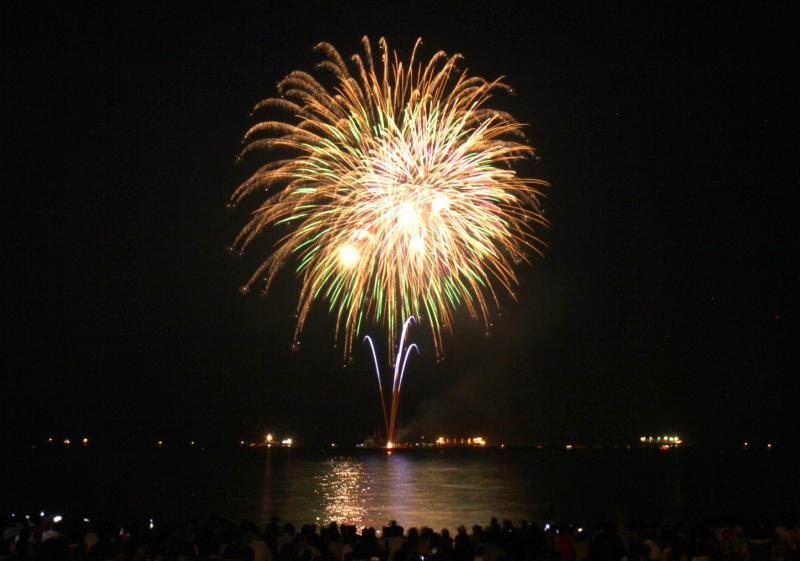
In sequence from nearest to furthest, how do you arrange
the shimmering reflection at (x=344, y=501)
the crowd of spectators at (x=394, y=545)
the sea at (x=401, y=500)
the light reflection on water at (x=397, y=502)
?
the crowd of spectators at (x=394, y=545), the light reflection on water at (x=397, y=502), the shimmering reflection at (x=344, y=501), the sea at (x=401, y=500)

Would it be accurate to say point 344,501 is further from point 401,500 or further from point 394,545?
point 394,545

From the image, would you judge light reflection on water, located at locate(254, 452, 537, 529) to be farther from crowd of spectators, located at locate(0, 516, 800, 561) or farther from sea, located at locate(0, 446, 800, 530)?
crowd of spectators, located at locate(0, 516, 800, 561)

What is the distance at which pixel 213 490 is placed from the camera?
42.7m

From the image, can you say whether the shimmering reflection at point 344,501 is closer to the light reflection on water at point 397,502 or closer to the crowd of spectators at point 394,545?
the light reflection on water at point 397,502

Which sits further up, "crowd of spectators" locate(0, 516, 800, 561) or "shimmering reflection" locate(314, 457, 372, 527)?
"crowd of spectators" locate(0, 516, 800, 561)

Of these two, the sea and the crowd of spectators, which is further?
the sea

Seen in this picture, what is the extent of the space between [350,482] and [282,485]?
4.43 metres

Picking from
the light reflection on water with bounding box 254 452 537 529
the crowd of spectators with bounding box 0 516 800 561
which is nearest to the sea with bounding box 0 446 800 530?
the light reflection on water with bounding box 254 452 537 529

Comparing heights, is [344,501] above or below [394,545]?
below

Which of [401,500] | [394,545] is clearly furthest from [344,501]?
[394,545]

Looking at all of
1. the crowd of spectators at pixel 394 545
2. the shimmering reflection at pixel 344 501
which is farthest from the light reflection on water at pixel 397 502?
the crowd of spectators at pixel 394 545

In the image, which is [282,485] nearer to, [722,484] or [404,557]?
[722,484]

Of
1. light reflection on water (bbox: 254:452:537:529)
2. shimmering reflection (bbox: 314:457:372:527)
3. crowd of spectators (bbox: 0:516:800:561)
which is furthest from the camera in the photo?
shimmering reflection (bbox: 314:457:372:527)

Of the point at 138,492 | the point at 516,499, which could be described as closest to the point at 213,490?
the point at 138,492
